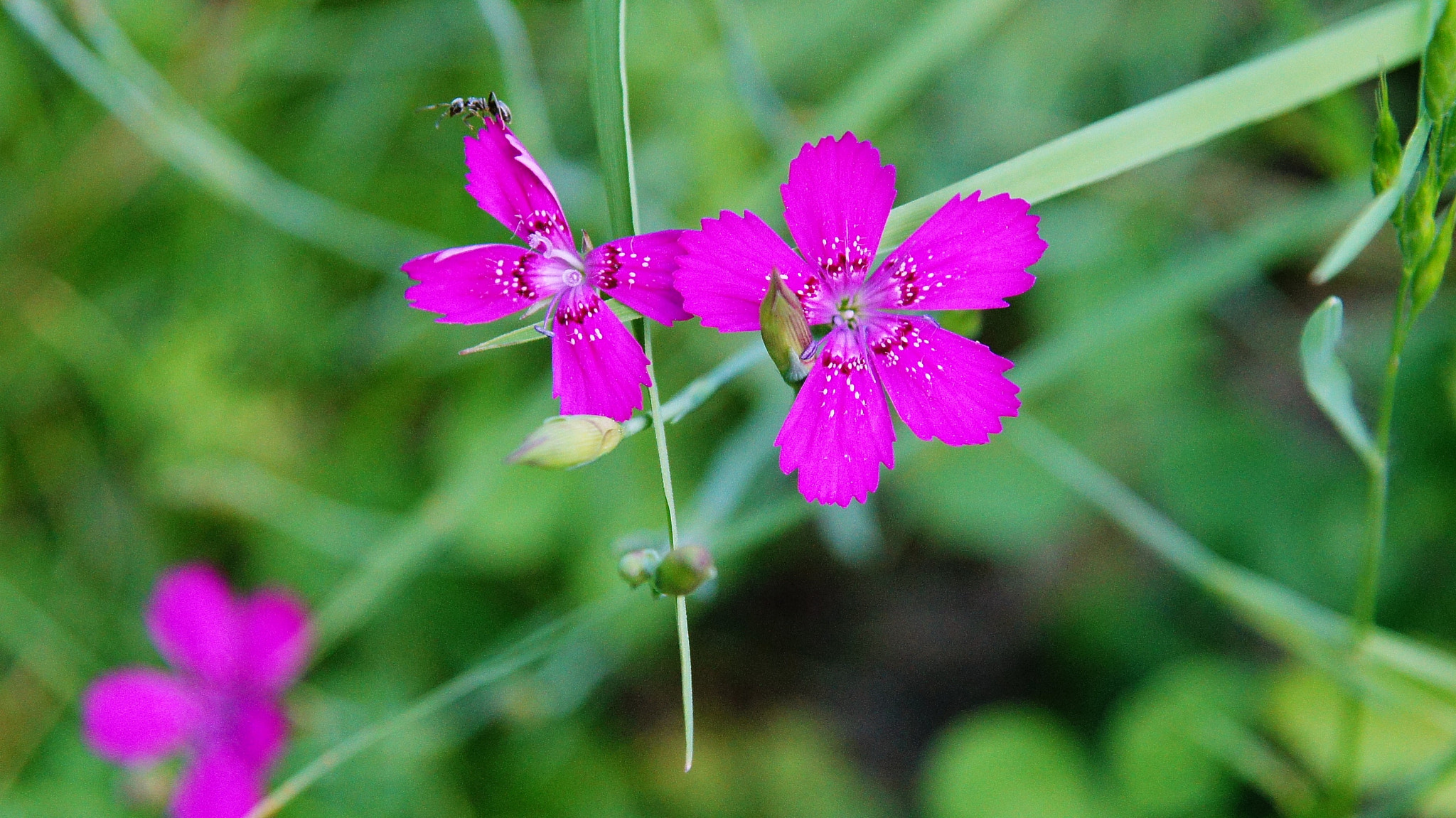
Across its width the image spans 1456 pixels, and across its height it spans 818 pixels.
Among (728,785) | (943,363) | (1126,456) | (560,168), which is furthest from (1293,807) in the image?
(560,168)

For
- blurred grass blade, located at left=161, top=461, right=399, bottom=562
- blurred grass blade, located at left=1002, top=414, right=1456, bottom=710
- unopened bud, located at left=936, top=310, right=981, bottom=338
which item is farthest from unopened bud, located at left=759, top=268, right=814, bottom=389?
blurred grass blade, located at left=161, top=461, right=399, bottom=562

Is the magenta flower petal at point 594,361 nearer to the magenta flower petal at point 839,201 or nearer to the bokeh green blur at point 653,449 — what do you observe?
the magenta flower petal at point 839,201

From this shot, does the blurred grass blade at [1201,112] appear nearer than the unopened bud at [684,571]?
No

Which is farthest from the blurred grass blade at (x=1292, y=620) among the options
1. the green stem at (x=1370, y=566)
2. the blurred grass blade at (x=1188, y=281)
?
the blurred grass blade at (x=1188, y=281)

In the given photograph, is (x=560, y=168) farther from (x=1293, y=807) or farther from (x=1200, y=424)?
(x=1293, y=807)

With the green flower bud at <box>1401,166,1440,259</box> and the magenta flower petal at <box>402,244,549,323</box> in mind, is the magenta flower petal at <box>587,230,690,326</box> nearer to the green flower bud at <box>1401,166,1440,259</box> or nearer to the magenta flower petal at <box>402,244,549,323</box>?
the magenta flower petal at <box>402,244,549,323</box>
